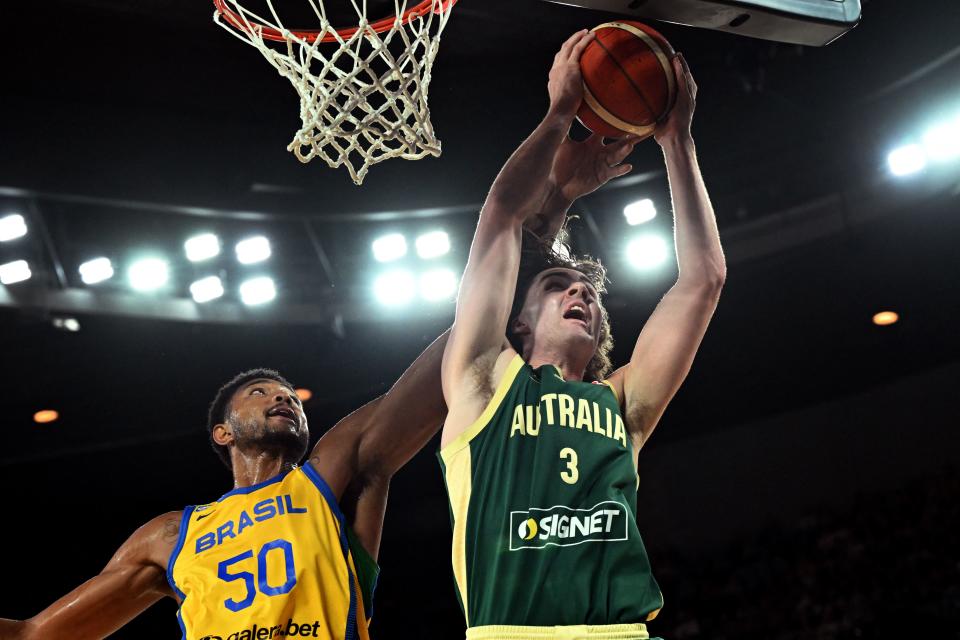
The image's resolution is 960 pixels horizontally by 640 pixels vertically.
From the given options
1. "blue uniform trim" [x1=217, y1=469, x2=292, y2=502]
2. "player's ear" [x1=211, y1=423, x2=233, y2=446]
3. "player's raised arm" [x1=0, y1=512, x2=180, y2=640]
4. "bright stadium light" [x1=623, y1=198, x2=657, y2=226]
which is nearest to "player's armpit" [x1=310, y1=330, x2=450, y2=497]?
"blue uniform trim" [x1=217, y1=469, x2=292, y2=502]

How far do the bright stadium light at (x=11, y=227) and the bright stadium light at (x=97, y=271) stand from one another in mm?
520

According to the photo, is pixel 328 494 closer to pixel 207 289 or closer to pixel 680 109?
pixel 680 109

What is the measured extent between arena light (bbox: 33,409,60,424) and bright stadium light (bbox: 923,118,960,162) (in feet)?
24.2

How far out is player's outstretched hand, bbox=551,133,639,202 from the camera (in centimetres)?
307

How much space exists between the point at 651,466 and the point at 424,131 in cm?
866

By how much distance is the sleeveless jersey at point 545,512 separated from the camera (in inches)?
85.3

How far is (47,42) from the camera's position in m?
7.79

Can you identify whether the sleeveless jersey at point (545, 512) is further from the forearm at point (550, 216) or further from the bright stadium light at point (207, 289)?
the bright stadium light at point (207, 289)

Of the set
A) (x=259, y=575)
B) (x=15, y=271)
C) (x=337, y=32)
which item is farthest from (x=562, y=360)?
(x=15, y=271)

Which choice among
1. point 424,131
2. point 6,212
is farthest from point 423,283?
point 424,131

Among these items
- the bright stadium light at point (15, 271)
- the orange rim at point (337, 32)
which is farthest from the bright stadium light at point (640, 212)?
the orange rim at point (337, 32)

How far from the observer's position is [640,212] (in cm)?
887

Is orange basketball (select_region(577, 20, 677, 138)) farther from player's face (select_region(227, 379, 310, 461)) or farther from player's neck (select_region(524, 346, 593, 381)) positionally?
player's face (select_region(227, 379, 310, 461))

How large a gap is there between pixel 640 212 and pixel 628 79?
616 centimetres
